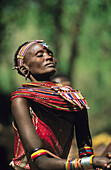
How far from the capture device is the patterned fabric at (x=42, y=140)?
2.91 meters

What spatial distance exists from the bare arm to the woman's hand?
10.6 inches

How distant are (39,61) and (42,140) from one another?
822mm

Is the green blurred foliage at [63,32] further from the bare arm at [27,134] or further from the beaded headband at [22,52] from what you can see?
the bare arm at [27,134]

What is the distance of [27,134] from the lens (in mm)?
2680

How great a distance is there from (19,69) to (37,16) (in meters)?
12.3

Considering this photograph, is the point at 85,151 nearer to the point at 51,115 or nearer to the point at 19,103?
the point at 51,115

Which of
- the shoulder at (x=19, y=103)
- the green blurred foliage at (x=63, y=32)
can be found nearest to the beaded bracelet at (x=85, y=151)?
the shoulder at (x=19, y=103)

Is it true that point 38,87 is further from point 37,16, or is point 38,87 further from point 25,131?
point 37,16

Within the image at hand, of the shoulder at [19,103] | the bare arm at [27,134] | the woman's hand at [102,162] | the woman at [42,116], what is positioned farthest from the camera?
the shoulder at [19,103]

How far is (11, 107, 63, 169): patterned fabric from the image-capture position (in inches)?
115

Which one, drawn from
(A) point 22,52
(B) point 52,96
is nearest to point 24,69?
(A) point 22,52

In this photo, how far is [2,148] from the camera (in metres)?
9.15

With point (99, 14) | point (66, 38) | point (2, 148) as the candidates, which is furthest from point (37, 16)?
point (2, 148)

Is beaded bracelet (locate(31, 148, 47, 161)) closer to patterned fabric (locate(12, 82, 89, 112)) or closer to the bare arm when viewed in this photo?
the bare arm
